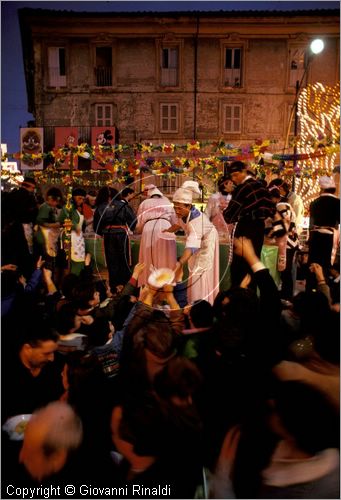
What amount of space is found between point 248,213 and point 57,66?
477cm

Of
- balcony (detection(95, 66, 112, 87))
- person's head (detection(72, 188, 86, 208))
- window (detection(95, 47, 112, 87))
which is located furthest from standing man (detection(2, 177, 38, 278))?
balcony (detection(95, 66, 112, 87))

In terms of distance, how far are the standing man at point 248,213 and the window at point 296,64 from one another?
6.08m

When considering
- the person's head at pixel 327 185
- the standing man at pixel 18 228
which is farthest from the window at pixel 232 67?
the standing man at pixel 18 228

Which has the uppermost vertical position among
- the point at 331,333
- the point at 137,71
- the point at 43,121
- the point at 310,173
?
the point at 137,71

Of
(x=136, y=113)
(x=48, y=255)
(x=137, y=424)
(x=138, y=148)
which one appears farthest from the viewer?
(x=136, y=113)

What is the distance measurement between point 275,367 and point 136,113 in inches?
301

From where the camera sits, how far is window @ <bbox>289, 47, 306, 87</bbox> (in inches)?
375

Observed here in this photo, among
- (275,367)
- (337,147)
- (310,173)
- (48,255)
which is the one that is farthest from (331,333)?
(310,173)

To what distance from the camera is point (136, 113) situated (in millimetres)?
9742

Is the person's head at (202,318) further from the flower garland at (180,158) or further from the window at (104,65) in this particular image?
the window at (104,65)

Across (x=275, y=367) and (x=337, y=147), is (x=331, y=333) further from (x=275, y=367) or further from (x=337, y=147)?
(x=337, y=147)

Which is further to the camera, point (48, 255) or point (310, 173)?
point (310, 173)

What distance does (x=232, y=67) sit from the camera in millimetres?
Result: 9938

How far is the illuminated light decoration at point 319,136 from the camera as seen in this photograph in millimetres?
4844
